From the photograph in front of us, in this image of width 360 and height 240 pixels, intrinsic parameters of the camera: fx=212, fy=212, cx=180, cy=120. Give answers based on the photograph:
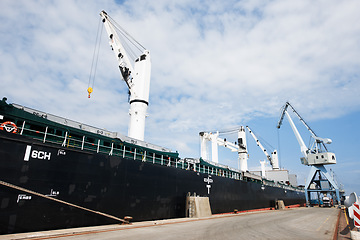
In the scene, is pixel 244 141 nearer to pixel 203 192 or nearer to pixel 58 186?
pixel 203 192

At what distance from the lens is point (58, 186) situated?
40.2ft

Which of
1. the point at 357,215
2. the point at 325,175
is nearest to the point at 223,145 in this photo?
the point at 325,175

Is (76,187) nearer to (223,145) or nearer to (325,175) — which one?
(223,145)

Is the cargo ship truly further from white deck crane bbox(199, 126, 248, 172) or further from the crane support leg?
the crane support leg

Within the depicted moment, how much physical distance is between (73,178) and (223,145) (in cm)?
4057

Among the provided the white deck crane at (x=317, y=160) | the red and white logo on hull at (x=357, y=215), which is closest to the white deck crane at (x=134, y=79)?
the red and white logo on hull at (x=357, y=215)

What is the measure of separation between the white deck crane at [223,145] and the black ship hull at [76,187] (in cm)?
2428

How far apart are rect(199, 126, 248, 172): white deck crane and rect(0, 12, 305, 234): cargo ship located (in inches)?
878

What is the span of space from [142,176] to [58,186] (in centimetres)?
659

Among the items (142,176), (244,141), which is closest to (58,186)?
(142,176)

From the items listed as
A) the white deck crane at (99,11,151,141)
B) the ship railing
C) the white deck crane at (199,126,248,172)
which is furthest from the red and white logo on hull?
the white deck crane at (199,126,248,172)

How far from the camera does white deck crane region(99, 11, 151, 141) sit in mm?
24938

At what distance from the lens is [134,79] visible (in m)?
26.9

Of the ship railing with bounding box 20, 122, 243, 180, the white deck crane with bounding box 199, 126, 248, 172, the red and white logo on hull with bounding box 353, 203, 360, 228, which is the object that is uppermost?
the white deck crane with bounding box 199, 126, 248, 172
